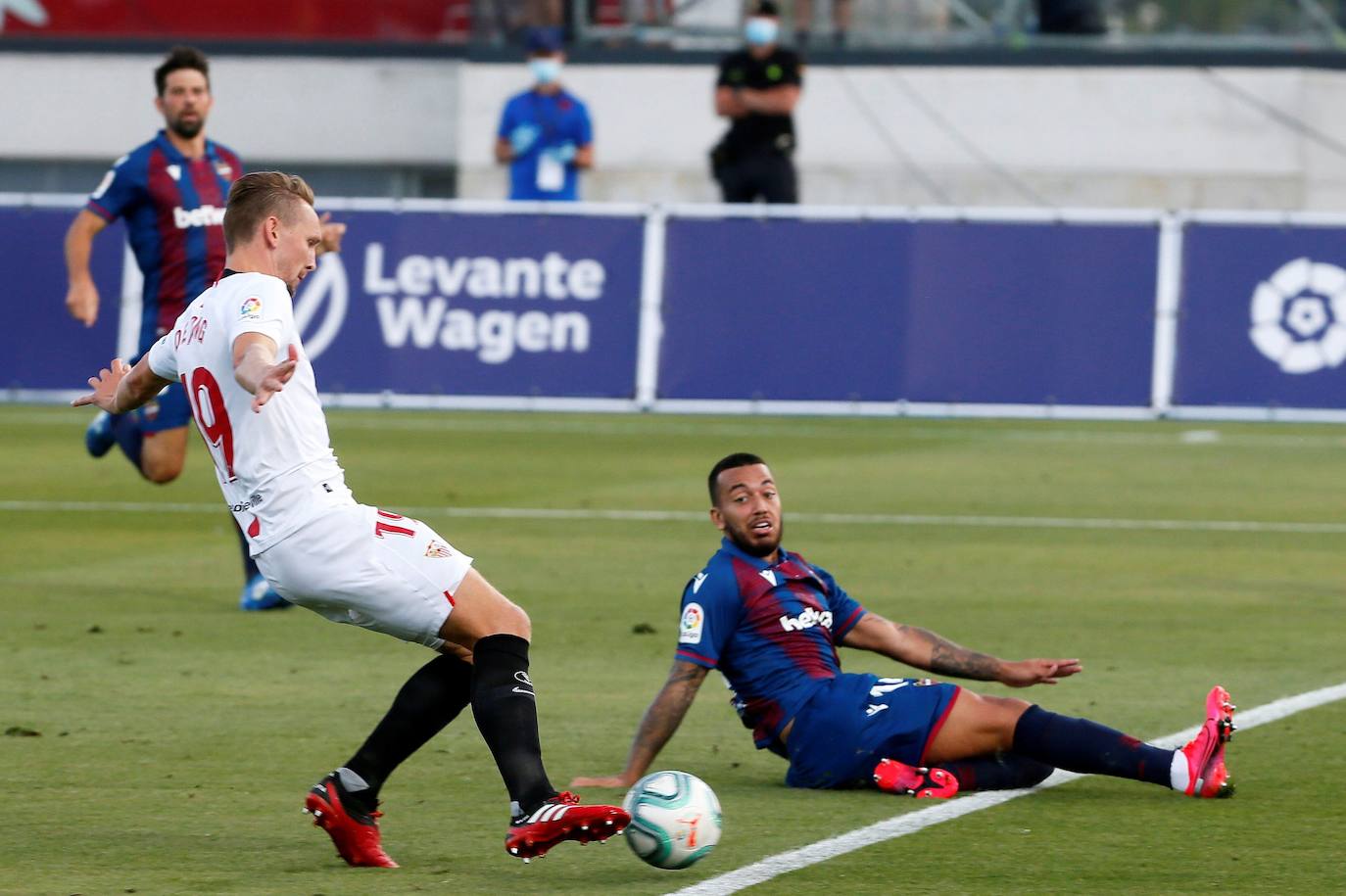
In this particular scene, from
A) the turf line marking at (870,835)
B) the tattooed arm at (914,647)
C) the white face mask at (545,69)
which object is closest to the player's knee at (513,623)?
the turf line marking at (870,835)

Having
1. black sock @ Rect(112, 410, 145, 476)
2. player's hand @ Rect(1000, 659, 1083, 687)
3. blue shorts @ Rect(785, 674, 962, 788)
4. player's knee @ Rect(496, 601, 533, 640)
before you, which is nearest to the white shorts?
player's knee @ Rect(496, 601, 533, 640)

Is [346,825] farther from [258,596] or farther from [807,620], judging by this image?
[258,596]

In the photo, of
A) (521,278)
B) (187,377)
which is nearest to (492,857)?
(187,377)

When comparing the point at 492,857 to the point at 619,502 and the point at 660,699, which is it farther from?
the point at 619,502

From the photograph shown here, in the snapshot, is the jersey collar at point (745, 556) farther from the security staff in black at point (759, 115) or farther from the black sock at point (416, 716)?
the security staff in black at point (759, 115)

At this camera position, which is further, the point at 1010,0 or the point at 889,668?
the point at 1010,0

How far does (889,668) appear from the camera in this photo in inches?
352

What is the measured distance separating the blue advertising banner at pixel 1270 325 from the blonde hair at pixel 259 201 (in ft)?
39.2

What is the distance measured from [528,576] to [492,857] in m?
5.22

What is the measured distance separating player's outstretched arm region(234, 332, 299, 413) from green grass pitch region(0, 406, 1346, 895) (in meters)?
1.23

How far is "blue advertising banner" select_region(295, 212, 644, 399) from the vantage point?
17.3 meters

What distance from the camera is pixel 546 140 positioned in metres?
19.9

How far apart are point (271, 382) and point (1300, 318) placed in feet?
41.3

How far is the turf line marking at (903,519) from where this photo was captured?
13117 millimetres
